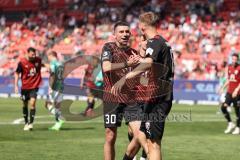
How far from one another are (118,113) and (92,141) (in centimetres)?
539

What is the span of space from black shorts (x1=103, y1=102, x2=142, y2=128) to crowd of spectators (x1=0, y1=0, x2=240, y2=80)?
25444mm

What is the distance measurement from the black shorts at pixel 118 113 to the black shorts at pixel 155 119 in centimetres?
85

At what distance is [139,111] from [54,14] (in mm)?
43049

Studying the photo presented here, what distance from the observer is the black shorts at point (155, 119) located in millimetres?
10000

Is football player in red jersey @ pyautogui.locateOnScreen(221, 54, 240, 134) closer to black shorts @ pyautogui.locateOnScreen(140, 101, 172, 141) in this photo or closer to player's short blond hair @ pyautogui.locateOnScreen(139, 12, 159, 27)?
black shorts @ pyautogui.locateOnScreen(140, 101, 172, 141)

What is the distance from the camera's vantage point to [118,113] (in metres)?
11.2

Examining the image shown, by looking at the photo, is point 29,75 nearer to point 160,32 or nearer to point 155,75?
point 155,75

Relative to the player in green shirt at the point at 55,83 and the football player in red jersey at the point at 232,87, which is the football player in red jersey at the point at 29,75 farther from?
the football player in red jersey at the point at 232,87

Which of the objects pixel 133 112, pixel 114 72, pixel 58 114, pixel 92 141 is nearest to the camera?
pixel 114 72

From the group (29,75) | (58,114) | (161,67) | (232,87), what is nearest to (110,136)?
(161,67)

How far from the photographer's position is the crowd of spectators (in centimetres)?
3894

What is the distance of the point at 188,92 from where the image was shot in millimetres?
37000

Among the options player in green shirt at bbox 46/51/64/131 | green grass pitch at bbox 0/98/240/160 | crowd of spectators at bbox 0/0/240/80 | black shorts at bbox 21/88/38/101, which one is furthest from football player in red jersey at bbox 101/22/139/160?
crowd of spectators at bbox 0/0/240/80

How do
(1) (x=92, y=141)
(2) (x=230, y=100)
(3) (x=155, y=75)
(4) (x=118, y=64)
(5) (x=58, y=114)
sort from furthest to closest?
(5) (x=58, y=114) < (2) (x=230, y=100) < (1) (x=92, y=141) < (4) (x=118, y=64) < (3) (x=155, y=75)
